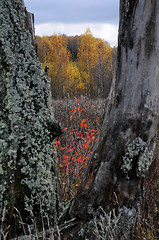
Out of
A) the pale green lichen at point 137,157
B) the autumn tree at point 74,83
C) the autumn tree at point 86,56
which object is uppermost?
the autumn tree at point 86,56

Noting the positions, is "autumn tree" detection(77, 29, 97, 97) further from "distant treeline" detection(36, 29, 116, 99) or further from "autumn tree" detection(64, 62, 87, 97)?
"autumn tree" detection(64, 62, 87, 97)

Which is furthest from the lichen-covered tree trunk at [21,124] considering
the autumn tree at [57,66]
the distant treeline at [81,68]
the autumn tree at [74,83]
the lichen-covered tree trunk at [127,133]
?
the distant treeline at [81,68]

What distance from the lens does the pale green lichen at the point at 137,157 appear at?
1755 millimetres

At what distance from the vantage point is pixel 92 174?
1.91 meters

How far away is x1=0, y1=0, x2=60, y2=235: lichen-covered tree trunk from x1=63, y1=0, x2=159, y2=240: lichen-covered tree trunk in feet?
1.51

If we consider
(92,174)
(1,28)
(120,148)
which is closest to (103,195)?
(92,174)

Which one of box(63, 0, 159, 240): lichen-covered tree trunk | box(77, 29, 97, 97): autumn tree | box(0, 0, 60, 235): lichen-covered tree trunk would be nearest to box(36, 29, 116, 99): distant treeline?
box(77, 29, 97, 97): autumn tree

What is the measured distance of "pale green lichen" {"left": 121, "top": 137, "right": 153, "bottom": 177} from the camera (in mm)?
1755

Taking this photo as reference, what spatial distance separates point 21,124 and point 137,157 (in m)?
1.04

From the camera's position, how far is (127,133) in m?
1.77

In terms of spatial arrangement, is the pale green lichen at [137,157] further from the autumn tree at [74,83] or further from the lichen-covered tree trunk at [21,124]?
the autumn tree at [74,83]

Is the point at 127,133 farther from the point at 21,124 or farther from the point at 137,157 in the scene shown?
the point at 21,124

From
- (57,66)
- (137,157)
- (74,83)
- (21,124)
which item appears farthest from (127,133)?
(57,66)

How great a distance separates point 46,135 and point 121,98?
827 millimetres
